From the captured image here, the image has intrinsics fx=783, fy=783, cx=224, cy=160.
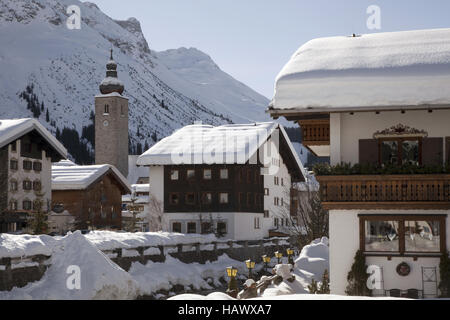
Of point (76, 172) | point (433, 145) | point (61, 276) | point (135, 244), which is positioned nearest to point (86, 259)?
point (61, 276)

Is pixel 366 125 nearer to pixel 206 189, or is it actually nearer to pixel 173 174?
pixel 206 189

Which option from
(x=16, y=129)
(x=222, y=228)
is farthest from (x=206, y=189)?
(x=16, y=129)

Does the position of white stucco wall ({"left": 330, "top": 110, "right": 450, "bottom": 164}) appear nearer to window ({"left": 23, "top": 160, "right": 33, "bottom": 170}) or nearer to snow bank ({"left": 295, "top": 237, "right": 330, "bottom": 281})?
snow bank ({"left": 295, "top": 237, "right": 330, "bottom": 281})

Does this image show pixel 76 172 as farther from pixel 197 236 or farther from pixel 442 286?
pixel 442 286

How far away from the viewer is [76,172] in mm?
62406

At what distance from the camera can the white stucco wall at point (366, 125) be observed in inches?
917

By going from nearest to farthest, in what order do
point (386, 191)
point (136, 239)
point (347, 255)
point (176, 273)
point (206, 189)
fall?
point (386, 191) → point (347, 255) → point (136, 239) → point (176, 273) → point (206, 189)

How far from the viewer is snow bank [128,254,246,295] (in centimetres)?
3902

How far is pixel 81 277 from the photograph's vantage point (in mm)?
30922

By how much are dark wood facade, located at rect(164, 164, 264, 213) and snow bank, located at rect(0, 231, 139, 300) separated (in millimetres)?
24612

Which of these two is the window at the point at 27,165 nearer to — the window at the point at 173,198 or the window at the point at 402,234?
the window at the point at 173,198

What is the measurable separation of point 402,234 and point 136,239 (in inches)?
828

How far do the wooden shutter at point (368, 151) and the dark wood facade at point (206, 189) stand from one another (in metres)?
34.4

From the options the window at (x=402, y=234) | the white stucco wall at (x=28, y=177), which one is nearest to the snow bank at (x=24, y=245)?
the window at (x=402, y=234)
